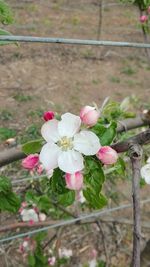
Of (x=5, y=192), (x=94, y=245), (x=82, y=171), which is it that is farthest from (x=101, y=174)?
(x=94, y=245)

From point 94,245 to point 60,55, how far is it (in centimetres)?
285

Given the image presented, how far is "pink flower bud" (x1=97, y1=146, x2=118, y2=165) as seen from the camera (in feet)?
2.86

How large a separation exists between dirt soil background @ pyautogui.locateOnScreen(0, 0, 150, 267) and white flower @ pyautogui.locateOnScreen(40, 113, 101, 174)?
76.6 inches

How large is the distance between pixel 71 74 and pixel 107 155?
4165 mm

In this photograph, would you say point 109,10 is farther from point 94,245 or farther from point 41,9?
point 94,245

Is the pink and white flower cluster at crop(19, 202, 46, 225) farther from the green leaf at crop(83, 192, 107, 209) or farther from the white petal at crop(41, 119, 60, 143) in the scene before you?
the white petal at crop(41, 119, 60, 143)

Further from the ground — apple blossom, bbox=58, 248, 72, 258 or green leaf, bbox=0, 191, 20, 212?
green leaf, bbox=0, 191, 20, 212

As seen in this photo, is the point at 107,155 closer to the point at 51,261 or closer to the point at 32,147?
the point at 32,147

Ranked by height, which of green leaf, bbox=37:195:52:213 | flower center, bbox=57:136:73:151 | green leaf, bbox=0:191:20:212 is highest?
flower center, bbox=57:136:73:151

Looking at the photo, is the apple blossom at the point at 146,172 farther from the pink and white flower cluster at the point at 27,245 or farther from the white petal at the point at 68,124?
the pink and white flower cluster at the point at 27,245

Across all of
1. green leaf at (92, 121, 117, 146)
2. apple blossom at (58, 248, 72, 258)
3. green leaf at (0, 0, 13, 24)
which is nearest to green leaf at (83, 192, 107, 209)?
green leaf at (92, 121, 117, 146)

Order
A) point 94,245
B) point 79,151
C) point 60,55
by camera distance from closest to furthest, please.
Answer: point 79,151, point 94,245, point 60,55

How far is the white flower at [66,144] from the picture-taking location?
855 millimetres

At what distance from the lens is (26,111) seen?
409cm
